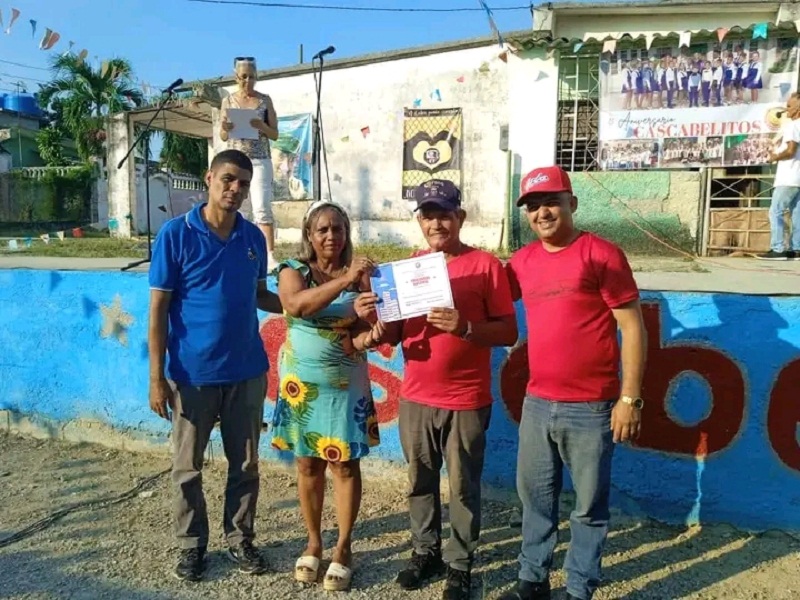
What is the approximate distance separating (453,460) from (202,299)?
1.31 metres

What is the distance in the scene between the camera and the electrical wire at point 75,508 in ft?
11.5

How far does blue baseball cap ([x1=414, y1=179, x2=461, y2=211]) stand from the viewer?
2605mm

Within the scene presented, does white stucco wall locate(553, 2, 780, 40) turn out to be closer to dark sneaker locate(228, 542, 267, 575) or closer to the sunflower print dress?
the sunflower print dress

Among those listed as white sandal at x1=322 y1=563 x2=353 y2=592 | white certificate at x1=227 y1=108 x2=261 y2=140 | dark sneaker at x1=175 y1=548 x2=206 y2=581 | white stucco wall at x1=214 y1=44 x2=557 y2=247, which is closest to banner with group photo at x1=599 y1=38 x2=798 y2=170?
white stucco wall at x1=214 y1=44 x2=557 y2=247

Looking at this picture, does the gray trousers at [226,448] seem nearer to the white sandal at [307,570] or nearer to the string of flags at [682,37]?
the white sandal at [307,570]

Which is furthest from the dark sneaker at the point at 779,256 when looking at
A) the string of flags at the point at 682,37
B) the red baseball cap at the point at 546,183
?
the string of flags at the point at 682,37

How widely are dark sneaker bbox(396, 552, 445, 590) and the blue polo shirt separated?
3.77ft

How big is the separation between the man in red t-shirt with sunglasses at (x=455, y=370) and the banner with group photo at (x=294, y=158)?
31.4ft

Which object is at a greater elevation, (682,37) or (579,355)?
(682,37)

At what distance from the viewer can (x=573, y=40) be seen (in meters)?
9.38

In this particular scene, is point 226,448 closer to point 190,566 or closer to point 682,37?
point 190,566

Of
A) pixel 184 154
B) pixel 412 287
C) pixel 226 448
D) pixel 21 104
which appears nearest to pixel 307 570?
pixel 226 448

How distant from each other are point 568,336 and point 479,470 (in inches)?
28.0

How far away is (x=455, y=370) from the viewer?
2.69 metres
